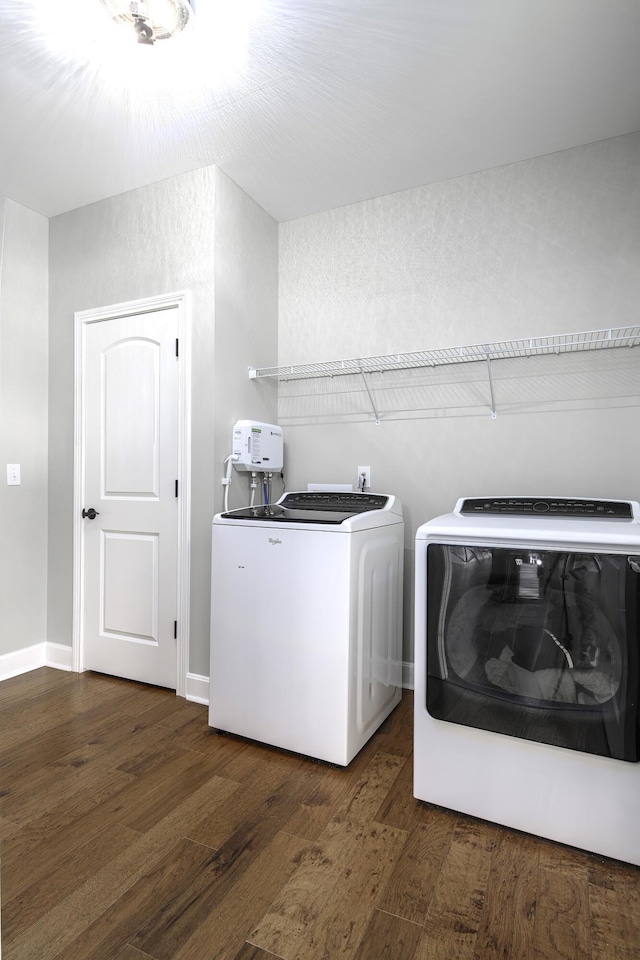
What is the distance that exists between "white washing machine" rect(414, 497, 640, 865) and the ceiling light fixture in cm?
176

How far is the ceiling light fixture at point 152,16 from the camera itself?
1.57m

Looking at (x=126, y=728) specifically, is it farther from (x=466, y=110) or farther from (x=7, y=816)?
(x=466, y=110)

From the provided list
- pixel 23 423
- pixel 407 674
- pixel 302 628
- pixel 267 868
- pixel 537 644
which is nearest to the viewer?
pixel 267 868

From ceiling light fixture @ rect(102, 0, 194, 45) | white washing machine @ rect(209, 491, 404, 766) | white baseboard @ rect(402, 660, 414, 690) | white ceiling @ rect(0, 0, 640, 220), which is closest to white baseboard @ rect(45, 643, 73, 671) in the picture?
white washing machine @ rect(209, 491, 404, 766)

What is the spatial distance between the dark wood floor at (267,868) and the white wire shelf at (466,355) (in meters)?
Result: 1.68

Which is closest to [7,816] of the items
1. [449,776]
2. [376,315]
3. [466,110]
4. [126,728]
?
[126,728]

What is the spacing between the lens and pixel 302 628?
6.44ft

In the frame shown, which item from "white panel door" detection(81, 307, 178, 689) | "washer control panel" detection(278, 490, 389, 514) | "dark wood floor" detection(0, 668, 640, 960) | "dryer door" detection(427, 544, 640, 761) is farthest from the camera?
"white panel door" detection(81, 307, 178, 689)

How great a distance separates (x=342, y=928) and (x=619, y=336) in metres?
2.27

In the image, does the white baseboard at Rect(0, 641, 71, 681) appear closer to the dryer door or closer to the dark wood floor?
the dark wood floor

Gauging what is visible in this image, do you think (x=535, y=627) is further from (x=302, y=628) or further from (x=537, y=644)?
(x=302, y=628)

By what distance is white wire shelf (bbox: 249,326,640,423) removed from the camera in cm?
217

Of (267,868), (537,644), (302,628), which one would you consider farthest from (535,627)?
(267,868)

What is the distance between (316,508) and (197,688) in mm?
1019
